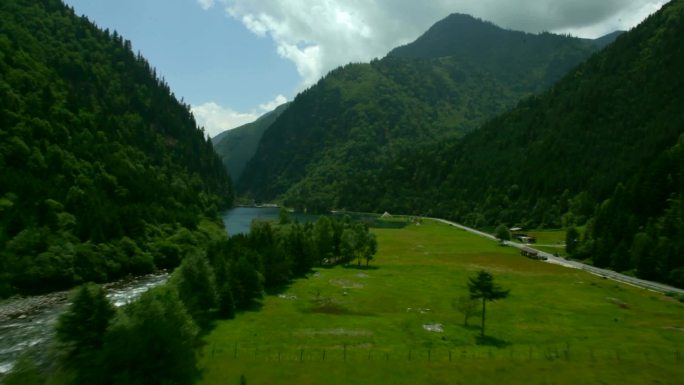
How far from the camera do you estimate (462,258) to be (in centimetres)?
14912

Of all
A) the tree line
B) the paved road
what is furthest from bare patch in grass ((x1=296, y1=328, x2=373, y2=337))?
the paved road

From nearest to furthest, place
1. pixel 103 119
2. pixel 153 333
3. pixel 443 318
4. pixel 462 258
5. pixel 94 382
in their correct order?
pixel 94 382 < pixel 153 333 < pixel 443 318 < pixel 462 258 < pixel 103 119

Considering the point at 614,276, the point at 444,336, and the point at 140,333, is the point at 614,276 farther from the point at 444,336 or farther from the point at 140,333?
the point at 140,333

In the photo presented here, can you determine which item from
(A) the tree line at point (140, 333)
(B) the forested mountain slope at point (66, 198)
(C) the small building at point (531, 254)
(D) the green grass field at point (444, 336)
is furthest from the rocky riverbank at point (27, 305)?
(C) the small building at point (531, 254)

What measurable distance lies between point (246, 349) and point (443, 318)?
3548 cm

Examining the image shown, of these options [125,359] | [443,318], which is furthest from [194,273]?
[443,318]

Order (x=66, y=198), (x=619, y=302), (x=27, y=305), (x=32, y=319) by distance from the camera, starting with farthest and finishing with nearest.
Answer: (x=66, y=198) → (x=619, y=302) → (x=27, y=305) → (x=32, y=319)

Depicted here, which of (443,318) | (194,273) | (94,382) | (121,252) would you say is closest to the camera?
(94,382)

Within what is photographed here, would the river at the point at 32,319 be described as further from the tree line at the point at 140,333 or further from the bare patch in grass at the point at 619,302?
Result: the bare patch in grass at the point at 619,302

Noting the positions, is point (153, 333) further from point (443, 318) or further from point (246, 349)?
point (443, 318)

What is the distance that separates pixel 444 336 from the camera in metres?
66.8

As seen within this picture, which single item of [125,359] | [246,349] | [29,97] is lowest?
[246,349]

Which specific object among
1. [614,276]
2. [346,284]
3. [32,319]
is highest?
[614,276]

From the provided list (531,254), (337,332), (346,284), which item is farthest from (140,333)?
(531,254)
